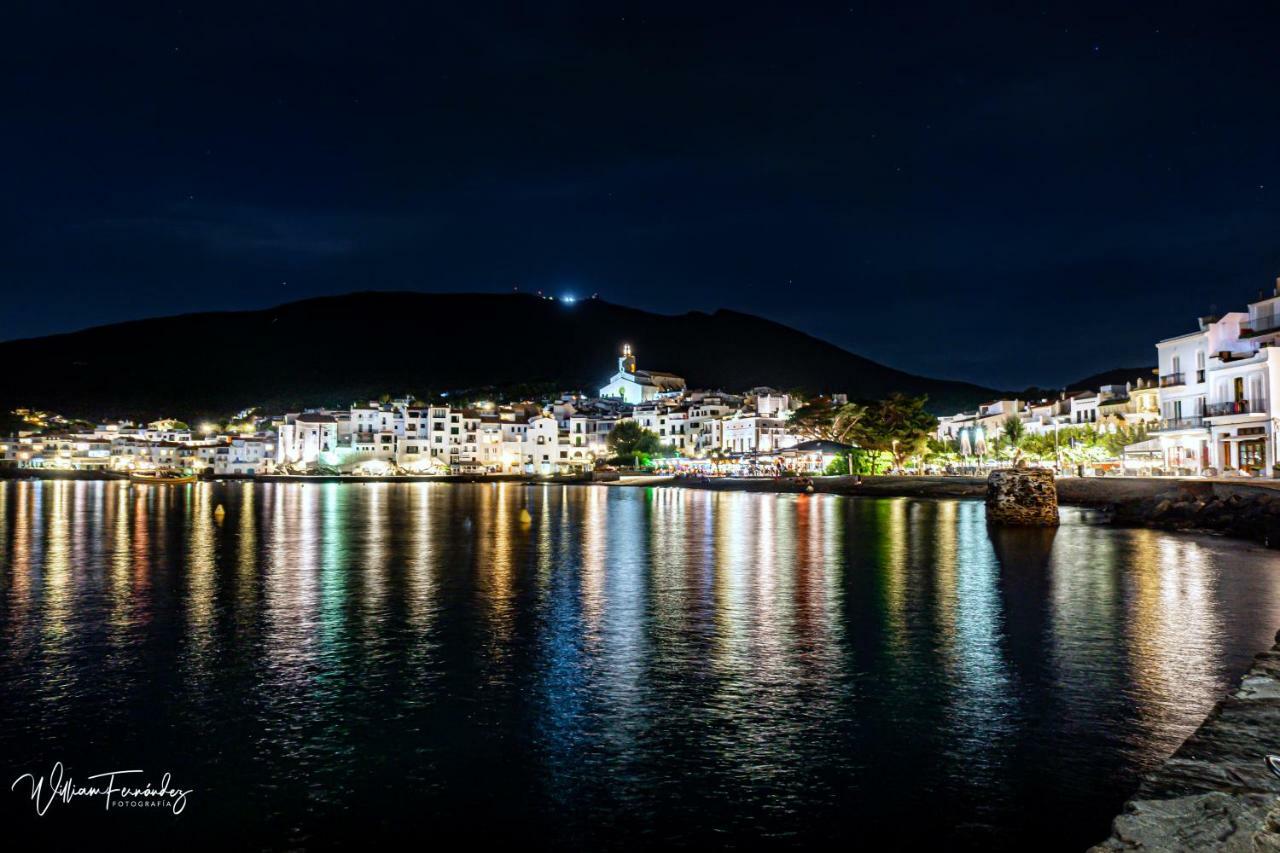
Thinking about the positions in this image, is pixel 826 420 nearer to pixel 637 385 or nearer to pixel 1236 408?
pixel 1236 408

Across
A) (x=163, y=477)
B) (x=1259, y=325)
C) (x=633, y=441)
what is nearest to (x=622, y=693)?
(x=1259, y=325)

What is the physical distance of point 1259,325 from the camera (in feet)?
149

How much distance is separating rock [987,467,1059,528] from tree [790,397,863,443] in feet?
180

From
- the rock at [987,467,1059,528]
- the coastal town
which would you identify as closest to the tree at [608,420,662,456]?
the coastal town

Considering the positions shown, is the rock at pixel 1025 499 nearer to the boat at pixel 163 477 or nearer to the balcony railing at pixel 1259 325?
the balcony railing at pixel 1259 325

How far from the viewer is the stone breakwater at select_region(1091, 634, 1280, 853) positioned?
4.93m

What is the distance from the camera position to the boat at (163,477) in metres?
128

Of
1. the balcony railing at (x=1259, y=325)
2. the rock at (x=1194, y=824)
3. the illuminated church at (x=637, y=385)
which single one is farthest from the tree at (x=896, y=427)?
the rock at (x=1194, y=824)

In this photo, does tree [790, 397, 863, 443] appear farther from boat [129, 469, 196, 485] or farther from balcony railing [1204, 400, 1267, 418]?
boat [129, 469, 196, 485]

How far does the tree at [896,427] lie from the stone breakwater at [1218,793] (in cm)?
7906

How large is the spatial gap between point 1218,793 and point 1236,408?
1761 inches

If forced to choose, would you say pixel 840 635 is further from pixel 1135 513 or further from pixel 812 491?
pixel 812 491

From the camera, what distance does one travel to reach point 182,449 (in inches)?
6270

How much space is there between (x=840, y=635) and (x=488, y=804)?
8.67 metres
